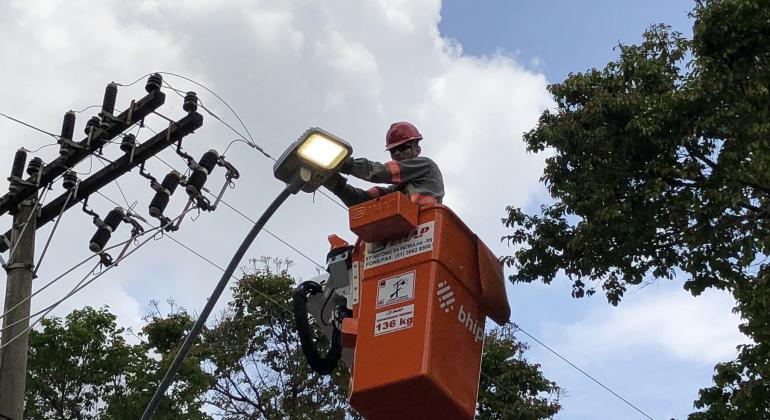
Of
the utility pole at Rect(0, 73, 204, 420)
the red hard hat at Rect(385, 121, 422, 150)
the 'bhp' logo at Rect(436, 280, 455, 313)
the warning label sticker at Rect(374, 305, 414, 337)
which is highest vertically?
the utility pole at Rect(0, 73, 204, 420)

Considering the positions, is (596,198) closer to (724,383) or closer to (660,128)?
(660,128)

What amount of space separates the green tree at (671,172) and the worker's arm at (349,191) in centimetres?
532

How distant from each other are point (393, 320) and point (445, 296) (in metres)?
0.31

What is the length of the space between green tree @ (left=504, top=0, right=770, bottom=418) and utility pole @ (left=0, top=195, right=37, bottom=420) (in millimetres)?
5251

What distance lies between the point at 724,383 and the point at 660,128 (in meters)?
3.34

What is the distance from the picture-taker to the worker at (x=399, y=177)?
21.3 ft

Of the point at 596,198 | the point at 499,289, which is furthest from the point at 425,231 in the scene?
the point at 596,198

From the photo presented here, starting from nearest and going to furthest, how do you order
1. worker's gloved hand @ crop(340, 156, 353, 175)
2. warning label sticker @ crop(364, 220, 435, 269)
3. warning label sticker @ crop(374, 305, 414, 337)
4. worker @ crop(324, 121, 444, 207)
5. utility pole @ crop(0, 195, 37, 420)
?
warning label sticker @ crop(374, 305, 414, 337) < warning label sticker @ crop(364, 220, 435, 269) < worker's gloved hand @ crop(340, 156, 353, 175) < worker @ crop(324, 121, 444, 207) < utility pole @ crop(0, 195, 37, 420)

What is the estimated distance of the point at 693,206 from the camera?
11750 mm

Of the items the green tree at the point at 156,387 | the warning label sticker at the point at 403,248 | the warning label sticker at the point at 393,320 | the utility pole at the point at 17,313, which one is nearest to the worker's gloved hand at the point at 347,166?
the warning label sticker at the point at 403,248

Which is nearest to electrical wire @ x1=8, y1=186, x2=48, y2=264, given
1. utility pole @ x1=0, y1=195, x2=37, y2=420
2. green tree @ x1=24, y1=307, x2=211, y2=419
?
utility pole @ x1=0, y1=195, x2=37, y2=420

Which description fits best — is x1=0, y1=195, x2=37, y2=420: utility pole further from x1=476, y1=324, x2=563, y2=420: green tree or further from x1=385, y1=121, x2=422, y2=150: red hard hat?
x1=476, y1=324, x2=563, y2=420: green tree

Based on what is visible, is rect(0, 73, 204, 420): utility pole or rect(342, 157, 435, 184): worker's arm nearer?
rect(342, 157, 435, 184): worker's arm

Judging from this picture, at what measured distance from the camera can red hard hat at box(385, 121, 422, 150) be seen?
23.0 feet
